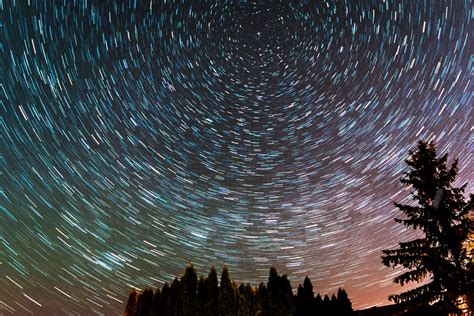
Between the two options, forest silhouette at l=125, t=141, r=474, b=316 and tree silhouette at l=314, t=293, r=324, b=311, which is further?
tree silhouette at l=314, t=293, r=324, b=311

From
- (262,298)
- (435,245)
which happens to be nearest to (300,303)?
(262,298)

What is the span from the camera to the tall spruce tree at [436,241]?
9617 millimetres

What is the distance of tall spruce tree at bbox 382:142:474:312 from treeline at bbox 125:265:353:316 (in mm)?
23886

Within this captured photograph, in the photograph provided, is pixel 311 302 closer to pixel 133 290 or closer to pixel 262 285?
pixel 262 285

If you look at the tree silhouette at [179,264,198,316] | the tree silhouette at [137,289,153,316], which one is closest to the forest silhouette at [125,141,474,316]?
the tree silhouette at [179,264,198,316]

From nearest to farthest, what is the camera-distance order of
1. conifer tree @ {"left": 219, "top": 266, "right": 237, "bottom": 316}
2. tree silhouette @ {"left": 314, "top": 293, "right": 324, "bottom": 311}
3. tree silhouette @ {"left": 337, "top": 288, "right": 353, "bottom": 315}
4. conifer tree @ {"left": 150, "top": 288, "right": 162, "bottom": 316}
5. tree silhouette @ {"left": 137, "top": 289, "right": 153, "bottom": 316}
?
tree silhouette @ {"left": 337, "top": 288, "right": 353, "bottom": 315}
tree silhouette @ {"left": 314, "top": 293, "right": 324, "bottom": 311}
conifer tree @ {"left": 219, "top": 266, "right": 237, "bottom": 316}
conifer tree @ {"left": 150, "top": 288, "right": 162, "bottom": 316}
tree silhouette @ {"left": 137, "top": 289, "right": 153, "bottom": 316}

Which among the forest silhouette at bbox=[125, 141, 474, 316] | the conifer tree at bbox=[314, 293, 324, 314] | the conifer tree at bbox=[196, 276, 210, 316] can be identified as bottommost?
the forest silhouette at bbox=[125, 141, 474, 316]

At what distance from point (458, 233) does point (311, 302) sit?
25.7m

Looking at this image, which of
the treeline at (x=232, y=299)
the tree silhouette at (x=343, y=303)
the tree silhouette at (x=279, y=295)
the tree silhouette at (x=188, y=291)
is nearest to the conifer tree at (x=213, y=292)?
the treeline at (x=232, y=299)

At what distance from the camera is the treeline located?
32438mm

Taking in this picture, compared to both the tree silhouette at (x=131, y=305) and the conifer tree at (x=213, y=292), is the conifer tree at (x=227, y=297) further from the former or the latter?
the tree silhouette at (x=131, y=305)

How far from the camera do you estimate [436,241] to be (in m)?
10.2

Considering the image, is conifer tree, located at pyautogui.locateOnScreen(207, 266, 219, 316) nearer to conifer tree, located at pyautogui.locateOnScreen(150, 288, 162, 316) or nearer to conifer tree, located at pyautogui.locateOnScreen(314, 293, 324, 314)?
conifer tree, located at pyautogui.locateOnScreen(150, 288, 162, 316)

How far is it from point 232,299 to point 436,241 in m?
28.1
